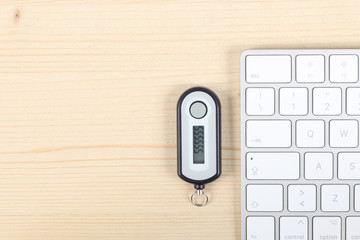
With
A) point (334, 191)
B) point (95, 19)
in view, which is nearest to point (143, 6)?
point (95, 19)

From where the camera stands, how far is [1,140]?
42 centimetres

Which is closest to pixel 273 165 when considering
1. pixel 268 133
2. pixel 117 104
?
pixel 268 133

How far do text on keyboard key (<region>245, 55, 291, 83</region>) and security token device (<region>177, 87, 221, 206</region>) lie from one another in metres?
0.05

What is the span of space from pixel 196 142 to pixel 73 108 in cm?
13

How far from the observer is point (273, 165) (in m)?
0.40

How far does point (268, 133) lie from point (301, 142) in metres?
0.03

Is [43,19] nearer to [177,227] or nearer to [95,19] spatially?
[95,19]

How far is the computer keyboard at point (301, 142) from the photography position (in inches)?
15.7

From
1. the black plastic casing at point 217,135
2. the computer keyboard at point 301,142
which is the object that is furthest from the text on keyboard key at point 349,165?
the black plastic casing at point 217,135

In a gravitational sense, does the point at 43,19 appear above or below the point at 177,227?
above

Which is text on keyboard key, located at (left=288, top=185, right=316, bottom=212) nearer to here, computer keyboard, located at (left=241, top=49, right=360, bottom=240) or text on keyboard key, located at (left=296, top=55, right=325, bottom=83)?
computer keyboard, located at (left=241, top=49, right=360, bottom=240)

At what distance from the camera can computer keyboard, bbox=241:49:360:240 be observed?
1.31ft

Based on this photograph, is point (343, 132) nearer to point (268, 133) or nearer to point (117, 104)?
point (268, 133)

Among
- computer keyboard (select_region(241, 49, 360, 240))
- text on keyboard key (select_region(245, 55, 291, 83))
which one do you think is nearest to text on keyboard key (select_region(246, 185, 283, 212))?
computer keyboard (select_region(241, 49, 360, 240))
